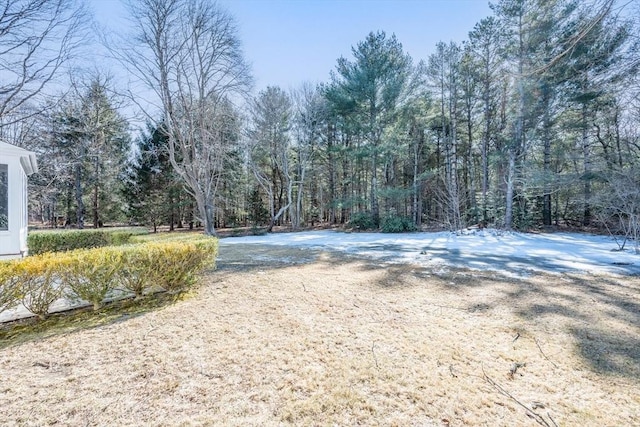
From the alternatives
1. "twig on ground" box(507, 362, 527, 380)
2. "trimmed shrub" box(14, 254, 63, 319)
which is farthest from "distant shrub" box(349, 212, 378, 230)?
"trimmed shrub" box(14, 254, 63, 319)

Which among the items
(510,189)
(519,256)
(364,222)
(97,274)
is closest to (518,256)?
(519,256)

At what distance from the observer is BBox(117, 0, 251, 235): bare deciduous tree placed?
10984 mm

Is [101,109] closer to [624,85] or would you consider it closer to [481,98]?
[481,98]

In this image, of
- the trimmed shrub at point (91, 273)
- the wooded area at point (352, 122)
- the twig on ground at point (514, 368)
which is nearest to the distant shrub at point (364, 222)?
the wooded area at point (352, 122)

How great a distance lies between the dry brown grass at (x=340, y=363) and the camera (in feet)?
6.21

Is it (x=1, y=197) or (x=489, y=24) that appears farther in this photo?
(x=489, y=24)

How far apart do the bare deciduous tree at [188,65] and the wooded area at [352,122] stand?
0.05 metres

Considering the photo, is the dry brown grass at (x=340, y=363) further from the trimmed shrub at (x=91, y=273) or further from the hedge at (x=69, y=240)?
the hedge at (x=69, y=240)

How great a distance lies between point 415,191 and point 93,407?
16593mm

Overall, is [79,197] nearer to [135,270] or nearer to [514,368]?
[135,270]

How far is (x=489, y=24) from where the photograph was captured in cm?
1460

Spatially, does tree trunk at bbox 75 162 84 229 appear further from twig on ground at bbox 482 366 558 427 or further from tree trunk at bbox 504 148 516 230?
tree trunk at bbox 504 148 516 230

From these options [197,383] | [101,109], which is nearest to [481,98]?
[197,383]

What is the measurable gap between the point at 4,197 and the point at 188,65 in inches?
317
